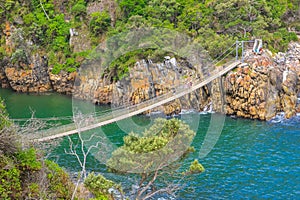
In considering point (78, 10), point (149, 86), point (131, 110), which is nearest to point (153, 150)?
point (131, 110)

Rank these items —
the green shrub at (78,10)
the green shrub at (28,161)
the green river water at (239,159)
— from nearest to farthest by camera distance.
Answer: the green shrub at (28,161)
the green river water at (239,159)
the green shrub at (78,10)

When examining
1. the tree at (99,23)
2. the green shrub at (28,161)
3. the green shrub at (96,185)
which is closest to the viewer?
the green shrub at (28,161)

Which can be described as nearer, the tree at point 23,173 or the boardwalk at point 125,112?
the tree at point 23,173

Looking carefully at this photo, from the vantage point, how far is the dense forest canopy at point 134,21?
33406mm

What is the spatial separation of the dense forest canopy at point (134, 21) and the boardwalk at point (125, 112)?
406cm

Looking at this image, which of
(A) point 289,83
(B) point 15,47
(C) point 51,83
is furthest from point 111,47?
(A) point 289,83

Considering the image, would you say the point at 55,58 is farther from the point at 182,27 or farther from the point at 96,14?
the point at 182,27

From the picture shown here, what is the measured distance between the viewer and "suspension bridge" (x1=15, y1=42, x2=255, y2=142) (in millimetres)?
19734

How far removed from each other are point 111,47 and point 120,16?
15.4 feet

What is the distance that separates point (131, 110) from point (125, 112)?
0.70 metres

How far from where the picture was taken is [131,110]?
23.5m

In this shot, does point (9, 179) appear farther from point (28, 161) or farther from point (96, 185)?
point (96, 185)

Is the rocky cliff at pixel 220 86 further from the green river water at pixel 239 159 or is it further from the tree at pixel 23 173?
the tree at pixel 23 173

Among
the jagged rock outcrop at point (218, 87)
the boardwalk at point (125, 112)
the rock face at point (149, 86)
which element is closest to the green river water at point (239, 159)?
the boardwalk at point (125, 112)
